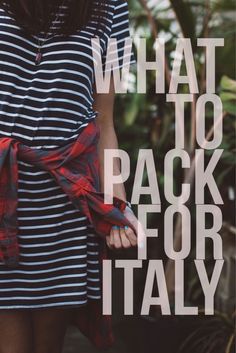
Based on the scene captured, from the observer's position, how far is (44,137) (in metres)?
1.55

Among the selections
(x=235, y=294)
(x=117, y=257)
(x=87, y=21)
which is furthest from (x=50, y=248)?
(x=117, y=257)

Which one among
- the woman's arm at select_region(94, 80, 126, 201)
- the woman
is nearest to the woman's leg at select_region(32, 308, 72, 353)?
the woman

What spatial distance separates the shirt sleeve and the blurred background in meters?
1.11

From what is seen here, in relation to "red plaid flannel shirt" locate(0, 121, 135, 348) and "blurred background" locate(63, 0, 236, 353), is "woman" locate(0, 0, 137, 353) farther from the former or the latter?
"blurred background" locate(63, 0, 236, 353)

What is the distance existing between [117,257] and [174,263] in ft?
2.41

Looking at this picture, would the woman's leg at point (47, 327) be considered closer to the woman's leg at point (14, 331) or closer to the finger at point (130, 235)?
the woman's leg at point (14, 331)

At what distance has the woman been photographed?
153 cm

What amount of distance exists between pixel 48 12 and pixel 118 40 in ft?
0.72

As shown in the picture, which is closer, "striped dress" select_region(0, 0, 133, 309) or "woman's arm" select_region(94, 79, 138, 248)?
"striped dress" select_region(0, 0, 133, 309)

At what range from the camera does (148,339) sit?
304 cm

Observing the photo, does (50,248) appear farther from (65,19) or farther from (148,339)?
(148,339)

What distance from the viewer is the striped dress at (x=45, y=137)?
5.03ft

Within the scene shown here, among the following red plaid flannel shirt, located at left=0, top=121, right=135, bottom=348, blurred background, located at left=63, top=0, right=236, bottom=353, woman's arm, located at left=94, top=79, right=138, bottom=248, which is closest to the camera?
red plaid flannel shirt, located at left=0, top=121, right=135, bottom=348

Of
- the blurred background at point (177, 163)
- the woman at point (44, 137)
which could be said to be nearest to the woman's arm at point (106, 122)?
the woman at point (44, 137)
